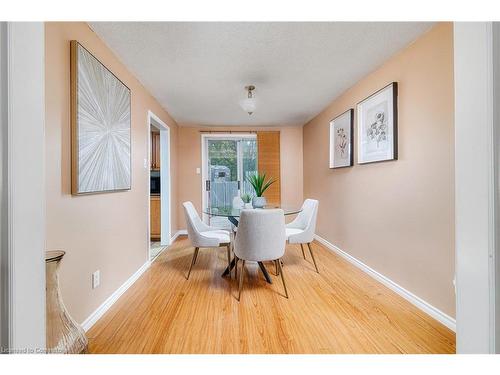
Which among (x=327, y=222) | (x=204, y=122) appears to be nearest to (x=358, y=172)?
(x=327, y=222)

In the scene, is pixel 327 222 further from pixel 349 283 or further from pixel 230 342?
pixel 230 342

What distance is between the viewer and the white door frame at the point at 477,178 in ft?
1.85

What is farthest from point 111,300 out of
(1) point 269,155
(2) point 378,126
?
(1) point 269,155

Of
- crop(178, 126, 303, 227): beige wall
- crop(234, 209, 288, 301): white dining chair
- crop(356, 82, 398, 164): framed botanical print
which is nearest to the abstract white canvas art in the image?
crop(234, 209, 288, 301): white dining chair

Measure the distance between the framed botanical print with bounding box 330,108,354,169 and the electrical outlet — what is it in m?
2.85

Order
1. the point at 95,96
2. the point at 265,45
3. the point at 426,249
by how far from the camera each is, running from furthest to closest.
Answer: the point at 265,45
the point at 426,249
the point at 95,96

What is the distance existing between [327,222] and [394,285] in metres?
1.57

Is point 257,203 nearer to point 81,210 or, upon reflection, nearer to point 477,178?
point 81,210

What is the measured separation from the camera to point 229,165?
505 centimetres

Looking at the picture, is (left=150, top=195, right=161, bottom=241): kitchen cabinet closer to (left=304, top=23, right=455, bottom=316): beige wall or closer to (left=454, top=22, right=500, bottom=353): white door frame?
(left=304, top=23, right=455, bottom=316): beige wall

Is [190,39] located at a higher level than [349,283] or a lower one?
higher

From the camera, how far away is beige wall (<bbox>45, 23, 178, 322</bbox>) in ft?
4.53

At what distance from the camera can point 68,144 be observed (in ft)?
4.99

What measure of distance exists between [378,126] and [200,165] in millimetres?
3434
